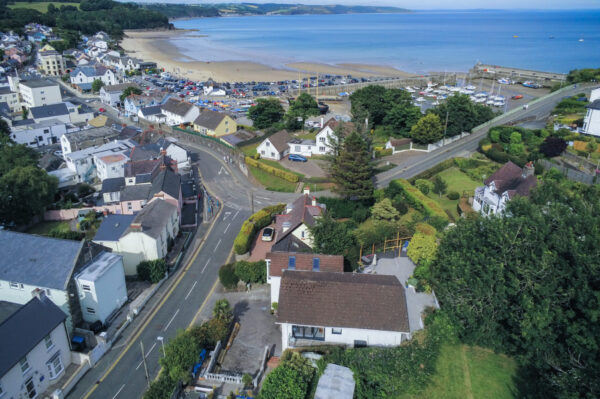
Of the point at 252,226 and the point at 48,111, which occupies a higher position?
the point at 48,111

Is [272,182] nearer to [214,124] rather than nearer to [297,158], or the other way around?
[297,158]

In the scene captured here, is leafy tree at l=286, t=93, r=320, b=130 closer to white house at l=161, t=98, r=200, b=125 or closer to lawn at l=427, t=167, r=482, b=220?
white house at l=161, t=98, r=200, b=125

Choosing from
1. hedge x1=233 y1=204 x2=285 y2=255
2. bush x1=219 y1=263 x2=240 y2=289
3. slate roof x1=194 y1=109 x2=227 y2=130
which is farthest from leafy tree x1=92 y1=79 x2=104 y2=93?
bush x1=219 y1=263 x2=240 y2=289

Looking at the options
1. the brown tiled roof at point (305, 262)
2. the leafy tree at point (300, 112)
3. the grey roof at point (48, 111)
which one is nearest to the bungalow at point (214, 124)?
the leafy tree at point (300, 112)

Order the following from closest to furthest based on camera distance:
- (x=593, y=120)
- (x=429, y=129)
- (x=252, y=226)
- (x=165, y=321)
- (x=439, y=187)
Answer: (x=165, y=321)
(x=252, y=226)
(x=439, y=187)
(x=593, y=120)
(x=429, y=129)

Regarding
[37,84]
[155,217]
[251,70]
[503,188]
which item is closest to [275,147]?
[155,217]

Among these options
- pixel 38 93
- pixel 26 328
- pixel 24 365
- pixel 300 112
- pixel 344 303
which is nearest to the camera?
pixel 24 365

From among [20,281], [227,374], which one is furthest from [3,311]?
[227,374]
